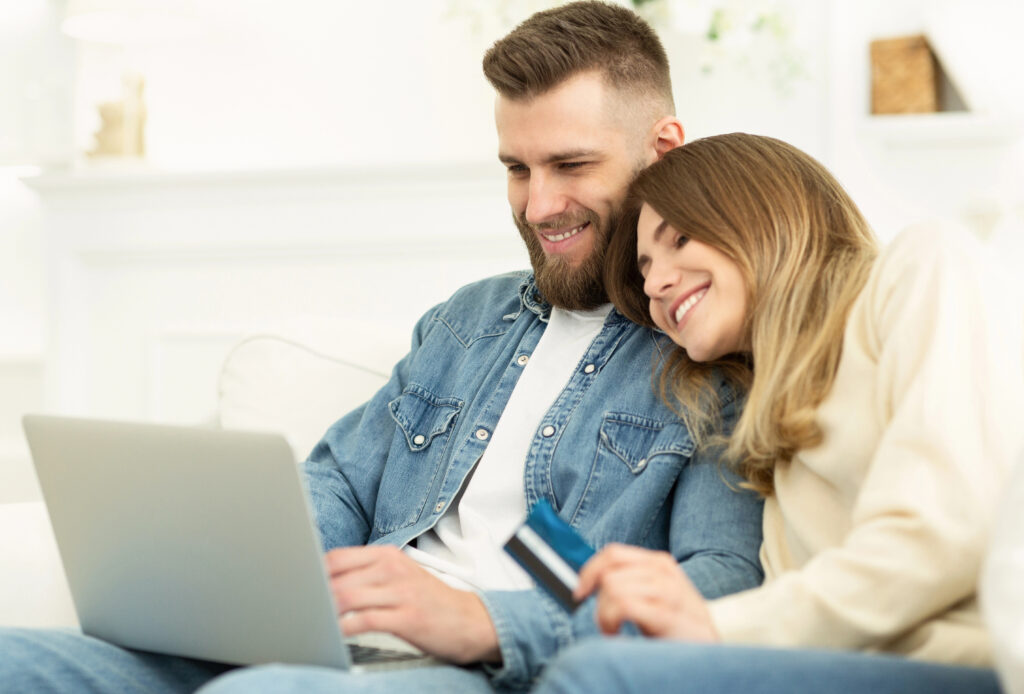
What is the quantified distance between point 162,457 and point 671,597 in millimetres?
436

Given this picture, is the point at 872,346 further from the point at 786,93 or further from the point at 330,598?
the point at 786,93

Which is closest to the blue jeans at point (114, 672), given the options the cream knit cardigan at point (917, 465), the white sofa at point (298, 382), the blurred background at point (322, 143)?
the cream knit cardigan at point (917, 465)

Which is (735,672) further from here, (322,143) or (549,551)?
(322,143)

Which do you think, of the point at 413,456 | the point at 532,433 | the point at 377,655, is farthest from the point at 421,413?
the point at 377,655

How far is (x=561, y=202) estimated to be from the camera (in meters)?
1.46

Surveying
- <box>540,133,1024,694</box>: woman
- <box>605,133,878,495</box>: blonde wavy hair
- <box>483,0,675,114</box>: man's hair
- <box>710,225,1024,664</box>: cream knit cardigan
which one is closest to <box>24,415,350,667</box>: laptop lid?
<box>540,133,1024,694</box>: woman

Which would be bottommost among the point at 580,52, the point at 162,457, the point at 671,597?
the point at 671,597

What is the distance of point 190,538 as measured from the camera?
99 cm

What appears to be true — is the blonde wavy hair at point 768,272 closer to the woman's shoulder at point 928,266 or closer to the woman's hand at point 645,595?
the woman's shoulder at point 928,266

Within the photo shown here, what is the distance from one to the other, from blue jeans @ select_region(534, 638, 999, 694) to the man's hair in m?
0.86

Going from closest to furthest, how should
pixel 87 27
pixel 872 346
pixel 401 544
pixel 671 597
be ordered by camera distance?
1. pixel 671 597
2. pixel 872 346
3. pixel 401 544
4. pixel 87 27

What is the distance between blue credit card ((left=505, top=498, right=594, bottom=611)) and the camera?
90 centimetres

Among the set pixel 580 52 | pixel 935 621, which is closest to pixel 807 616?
pixel 935 621

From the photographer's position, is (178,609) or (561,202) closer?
(178,609)
